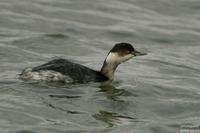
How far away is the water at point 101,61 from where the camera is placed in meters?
11.1

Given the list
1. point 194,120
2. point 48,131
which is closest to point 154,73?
point 194,120

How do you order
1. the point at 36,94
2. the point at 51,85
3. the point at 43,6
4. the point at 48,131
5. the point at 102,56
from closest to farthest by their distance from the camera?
the point at 48,131 < the point at 36,94 < the point at 51,85 < the point at 102,56 < the point at 43,6

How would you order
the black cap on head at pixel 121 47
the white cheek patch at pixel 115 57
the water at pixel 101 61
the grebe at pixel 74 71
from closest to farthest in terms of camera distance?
the water at pixel 101 61 → the grebe at pixel 74 71 → the black cap on head at pixel 121 47 → the white cheek patch at pixel 115 57

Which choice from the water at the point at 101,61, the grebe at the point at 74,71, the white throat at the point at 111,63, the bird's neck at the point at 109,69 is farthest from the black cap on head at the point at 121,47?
the water at the point at 101,61

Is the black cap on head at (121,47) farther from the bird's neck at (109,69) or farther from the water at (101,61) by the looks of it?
the water at (101,61)

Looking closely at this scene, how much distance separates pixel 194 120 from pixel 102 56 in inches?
208

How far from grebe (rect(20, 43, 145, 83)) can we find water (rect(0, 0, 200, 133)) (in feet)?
0.59

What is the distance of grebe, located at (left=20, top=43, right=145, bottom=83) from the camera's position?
13094 mm

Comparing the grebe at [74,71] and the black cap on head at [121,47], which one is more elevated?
the black cap on head at [121,47]

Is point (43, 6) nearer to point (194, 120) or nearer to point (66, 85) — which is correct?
point (66, 85)

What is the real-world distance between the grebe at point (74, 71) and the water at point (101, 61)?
0.18 m

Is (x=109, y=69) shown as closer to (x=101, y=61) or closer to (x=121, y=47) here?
(x=121, y=47)

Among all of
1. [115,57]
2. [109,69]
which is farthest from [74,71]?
[115,57]

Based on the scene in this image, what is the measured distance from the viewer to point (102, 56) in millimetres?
16359
